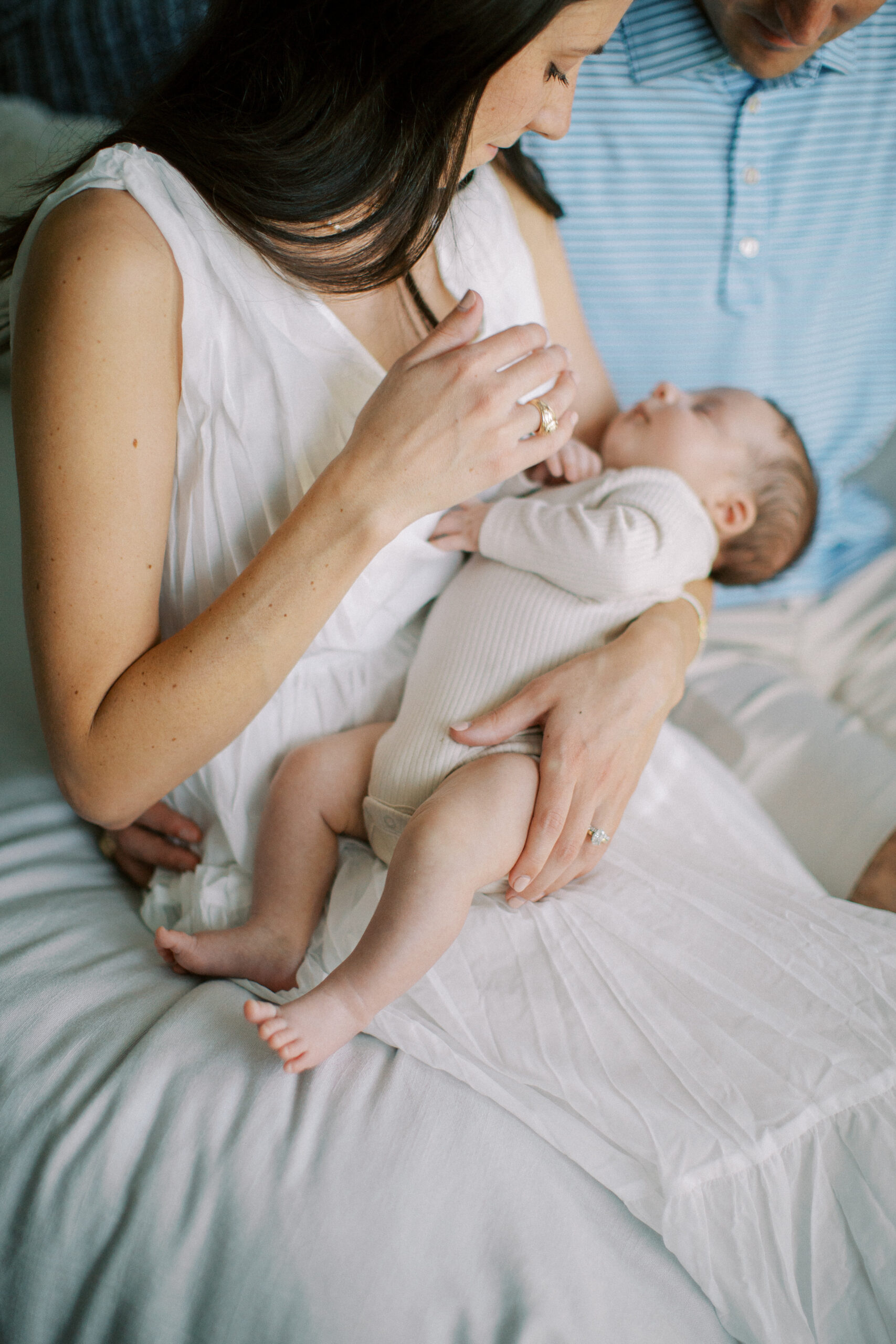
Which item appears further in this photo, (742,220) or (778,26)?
(742,220)

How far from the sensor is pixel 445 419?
79 cm

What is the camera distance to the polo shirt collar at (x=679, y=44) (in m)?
1.32

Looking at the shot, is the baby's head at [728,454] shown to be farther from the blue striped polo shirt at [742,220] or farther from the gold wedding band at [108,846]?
the gold wedding band at [108,846]

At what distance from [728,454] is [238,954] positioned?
937 mm

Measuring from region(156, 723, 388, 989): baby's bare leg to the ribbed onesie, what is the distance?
0.04m

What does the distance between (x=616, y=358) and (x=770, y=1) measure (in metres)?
0.54

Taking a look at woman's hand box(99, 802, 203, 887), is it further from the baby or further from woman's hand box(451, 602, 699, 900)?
woman's hand box(451, 602, 699, 900)

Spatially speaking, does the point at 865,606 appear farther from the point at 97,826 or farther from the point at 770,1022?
the point at 97,826

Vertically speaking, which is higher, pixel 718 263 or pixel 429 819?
pixel 718 263

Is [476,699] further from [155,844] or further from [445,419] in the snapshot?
[155,844]

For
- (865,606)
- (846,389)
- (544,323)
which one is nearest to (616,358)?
(544,323)

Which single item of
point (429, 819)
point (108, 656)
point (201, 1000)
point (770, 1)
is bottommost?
point (201, 1000)

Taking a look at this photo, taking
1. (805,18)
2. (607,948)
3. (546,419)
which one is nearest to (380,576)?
(546,419)

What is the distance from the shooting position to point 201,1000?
79 cm
